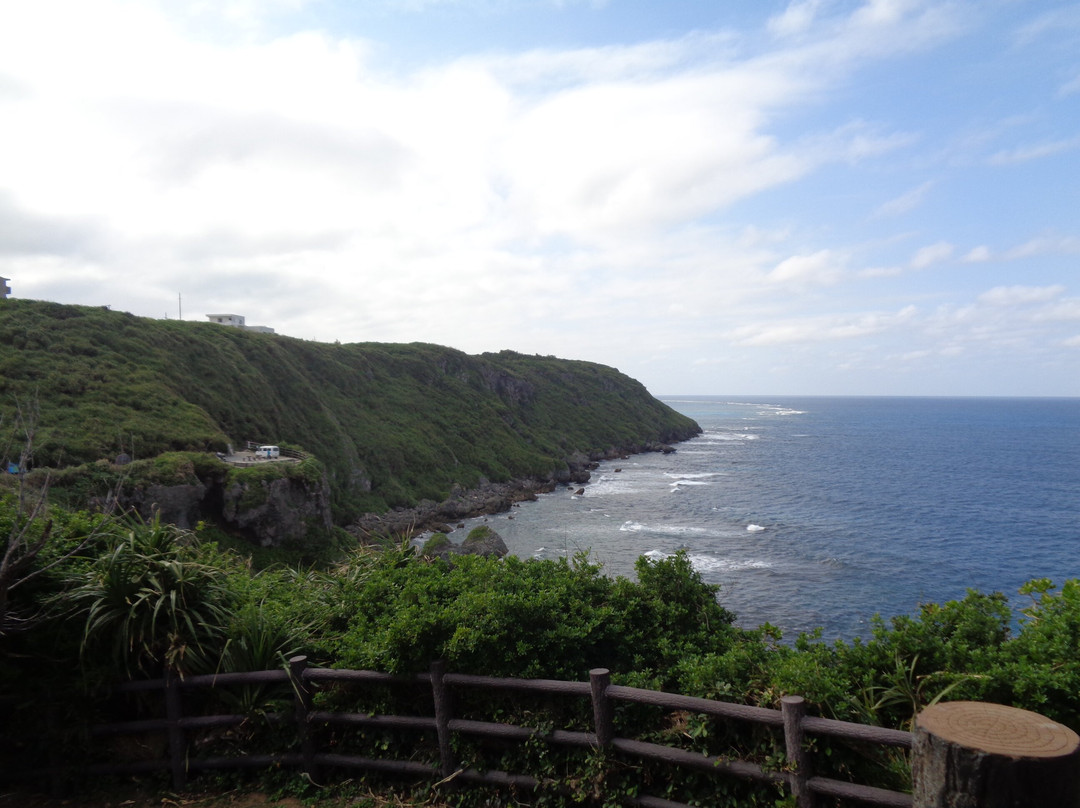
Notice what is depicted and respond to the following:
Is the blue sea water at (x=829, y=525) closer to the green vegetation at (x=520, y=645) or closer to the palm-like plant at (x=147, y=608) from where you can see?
the green vegetation at (x=520, y=645)

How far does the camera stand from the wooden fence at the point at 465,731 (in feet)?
13.1

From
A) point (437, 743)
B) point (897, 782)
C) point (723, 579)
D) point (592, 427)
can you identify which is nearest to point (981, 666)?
point (897, 782)

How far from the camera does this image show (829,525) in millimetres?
50156

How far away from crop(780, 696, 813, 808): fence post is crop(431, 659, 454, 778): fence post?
2.77 meters

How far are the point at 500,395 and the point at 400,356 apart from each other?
18.4 meters

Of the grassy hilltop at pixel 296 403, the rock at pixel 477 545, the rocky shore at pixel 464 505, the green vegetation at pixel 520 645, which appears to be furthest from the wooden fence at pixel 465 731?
the rocky shore at pixel 464 505

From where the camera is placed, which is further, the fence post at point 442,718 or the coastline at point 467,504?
the coastline at point 467,504

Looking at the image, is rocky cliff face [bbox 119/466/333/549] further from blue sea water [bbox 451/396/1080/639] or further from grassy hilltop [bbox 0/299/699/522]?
blue sea water [bbox 451/396/1080/639]

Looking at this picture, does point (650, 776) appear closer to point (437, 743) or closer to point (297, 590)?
point (437, 743)

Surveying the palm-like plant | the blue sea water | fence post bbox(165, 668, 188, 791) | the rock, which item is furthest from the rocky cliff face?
fence post bbox(165, 668, 188, 791)

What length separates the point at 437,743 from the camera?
18.0ft

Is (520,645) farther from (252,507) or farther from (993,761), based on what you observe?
(252,507)

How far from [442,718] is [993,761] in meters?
4.01

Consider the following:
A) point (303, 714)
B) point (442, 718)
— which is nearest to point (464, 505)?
point (303, 714)
